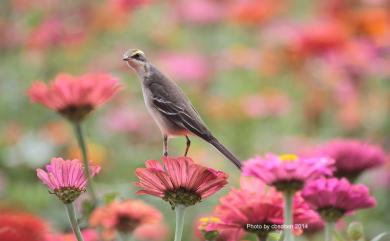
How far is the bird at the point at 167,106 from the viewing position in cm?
126

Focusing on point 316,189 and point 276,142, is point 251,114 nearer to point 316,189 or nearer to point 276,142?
point 276,142

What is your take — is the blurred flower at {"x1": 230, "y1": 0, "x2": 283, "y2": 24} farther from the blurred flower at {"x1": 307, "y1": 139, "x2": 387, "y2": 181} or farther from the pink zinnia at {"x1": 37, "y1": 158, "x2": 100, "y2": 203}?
the pink zinnia at {"x1": 37, "y1": 158, "x2": 100, "y2": 203}

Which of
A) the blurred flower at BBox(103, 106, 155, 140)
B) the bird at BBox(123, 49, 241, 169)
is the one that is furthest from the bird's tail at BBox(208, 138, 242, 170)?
the blurred flower at BBox(103, 106, 155, 140)

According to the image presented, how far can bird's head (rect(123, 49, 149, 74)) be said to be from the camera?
4.50 feet

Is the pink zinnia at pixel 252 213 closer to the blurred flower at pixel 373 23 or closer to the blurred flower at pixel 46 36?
the blurred flower at pixel 46 36

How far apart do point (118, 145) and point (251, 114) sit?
0.48m

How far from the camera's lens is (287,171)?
3.29 feet

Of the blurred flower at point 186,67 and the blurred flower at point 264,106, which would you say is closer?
the blurred flower at point 264,106

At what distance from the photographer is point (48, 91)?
1.41m

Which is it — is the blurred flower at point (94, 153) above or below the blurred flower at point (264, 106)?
below

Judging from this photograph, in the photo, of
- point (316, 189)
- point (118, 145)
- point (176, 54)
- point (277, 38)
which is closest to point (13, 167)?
point (118, 145)

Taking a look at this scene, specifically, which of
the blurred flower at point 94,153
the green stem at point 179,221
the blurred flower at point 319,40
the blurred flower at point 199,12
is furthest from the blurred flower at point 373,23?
the green stem at point 179,221

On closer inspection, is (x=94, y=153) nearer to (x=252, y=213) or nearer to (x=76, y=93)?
(x=76, y=93)

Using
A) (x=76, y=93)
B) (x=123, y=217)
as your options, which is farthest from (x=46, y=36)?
(x=123, y=217)
